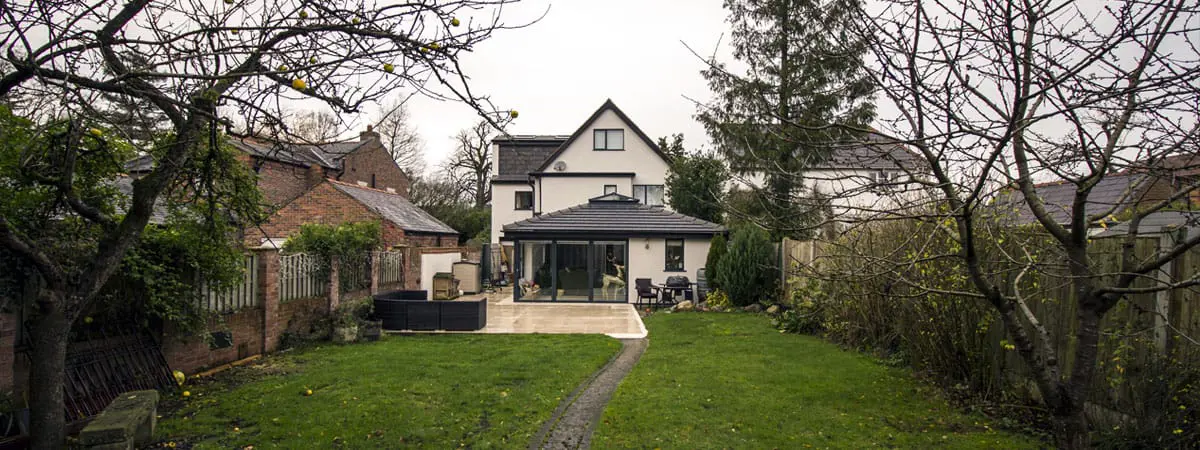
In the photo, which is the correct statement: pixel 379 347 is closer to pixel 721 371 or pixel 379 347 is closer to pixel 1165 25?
pixel 721 371

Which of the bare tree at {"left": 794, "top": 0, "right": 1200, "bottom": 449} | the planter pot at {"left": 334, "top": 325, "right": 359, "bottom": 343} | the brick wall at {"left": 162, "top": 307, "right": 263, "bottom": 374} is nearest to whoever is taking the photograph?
the bare tree at {"left": 794, "top": 0, "right": 1200, "bottom": 449}

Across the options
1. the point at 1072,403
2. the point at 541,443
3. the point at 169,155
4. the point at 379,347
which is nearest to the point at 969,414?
the point at 1072,403

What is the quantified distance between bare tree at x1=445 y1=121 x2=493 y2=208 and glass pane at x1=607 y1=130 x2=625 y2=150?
14.9 metres

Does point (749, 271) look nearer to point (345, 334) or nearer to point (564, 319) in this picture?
point (564, 319)

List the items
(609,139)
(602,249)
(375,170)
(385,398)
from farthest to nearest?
(375,170), (609,139), (602,249), (385,398)

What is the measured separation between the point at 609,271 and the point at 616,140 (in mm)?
9908

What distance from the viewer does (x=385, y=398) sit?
6789 millimetres

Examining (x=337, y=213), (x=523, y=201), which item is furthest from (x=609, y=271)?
(x=523, y=201)

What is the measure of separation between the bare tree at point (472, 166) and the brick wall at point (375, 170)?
5255 mm

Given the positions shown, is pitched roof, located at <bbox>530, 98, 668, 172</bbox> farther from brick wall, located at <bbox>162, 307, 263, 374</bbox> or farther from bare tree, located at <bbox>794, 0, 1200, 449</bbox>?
bare tree, located at <bbox>794, 0, 1200, 449</bbox>

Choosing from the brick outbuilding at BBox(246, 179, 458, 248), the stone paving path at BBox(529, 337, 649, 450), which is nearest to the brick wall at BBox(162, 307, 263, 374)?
the stone paving path at BBox(529, 337, 649, 450)

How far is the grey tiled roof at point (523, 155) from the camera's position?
29953 millimetres

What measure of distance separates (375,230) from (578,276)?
20.5 ft

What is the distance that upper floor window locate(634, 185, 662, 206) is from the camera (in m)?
27.9
